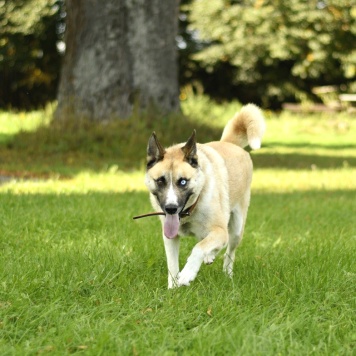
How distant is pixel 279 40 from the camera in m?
30.7

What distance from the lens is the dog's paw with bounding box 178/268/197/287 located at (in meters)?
4.26

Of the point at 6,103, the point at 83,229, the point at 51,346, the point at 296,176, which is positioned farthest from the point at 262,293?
the point at 6,103

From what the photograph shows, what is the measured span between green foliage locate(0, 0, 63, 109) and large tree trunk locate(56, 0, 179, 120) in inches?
568

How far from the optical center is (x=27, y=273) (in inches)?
169

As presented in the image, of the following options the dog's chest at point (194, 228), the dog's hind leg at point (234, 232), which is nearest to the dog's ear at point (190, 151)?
the dog's chest at point (194, 228)

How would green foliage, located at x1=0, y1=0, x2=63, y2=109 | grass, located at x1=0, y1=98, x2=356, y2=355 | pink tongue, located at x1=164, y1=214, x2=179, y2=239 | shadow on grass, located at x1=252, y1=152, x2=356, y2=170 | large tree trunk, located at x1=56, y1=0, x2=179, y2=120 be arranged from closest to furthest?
grass, located at x1=0, y1=98, x2=356, y2=355 < pink tongue, located at x1=164, y1=214, x2=179, y2=239 < large tree trunk, located at x1=56, y1=0, x2=179, y2=120 < shadow on grass, located at x1=252, y1=152, x2=356, y2=170 < green foliage, located at x1=0, y1=0, x2=63, y2=109

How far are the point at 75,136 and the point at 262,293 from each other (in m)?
9.26

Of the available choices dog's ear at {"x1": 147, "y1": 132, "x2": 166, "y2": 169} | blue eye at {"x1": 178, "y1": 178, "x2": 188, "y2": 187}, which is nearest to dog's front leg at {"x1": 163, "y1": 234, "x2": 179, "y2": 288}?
blue eye at {"x1": 178, "y1": 178, "x2": 188, "y2": 187}

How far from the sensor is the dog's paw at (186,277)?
4262 millimetres

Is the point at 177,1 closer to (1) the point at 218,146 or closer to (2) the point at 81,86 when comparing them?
(2) the point at 81,86

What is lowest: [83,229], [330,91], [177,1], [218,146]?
[330,91]

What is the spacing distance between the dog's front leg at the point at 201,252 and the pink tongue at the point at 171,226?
0.58 feet

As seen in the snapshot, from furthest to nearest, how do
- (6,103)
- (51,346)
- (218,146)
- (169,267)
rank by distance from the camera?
(6,103) → (218,146) → (169,267) → (51,346)

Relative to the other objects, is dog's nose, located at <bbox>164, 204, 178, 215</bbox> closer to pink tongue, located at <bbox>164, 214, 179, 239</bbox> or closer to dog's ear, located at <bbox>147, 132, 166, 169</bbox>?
pink tongue, located at <bbox>164, 214, 179, 239</bbox>
